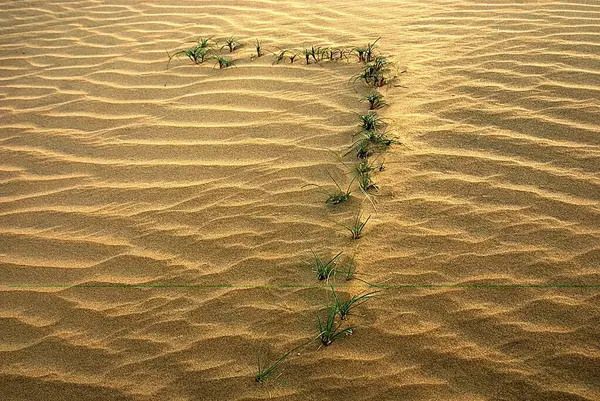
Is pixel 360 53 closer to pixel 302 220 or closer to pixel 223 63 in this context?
pixel 223 63

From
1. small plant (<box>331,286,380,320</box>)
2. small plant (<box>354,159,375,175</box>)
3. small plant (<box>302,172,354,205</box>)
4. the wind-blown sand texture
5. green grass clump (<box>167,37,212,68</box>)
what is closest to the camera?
the wind-blown sand texture

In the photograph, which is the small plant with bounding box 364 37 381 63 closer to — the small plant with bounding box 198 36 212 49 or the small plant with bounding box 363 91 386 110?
the small plant with bounding box 363 91 386 110

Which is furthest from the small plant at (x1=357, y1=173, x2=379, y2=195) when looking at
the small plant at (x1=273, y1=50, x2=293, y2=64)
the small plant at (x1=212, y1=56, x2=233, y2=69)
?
the small plant at (x1=212, y1=56, x2=233, y2=69)

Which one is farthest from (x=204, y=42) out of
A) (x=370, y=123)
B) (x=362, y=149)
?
(x=362, y=149)

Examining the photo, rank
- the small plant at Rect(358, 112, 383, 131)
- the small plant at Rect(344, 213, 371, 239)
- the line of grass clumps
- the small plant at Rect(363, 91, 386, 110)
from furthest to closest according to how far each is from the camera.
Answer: the line of grass clumps, the small plant at Rect(363, 91, 386, 110), the small plant at Rect(358, 112, 383, 131), the small plant at Rect(344, 213, 371, 239)

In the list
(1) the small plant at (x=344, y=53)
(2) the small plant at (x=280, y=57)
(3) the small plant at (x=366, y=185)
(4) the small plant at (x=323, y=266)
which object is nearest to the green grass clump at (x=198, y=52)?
(2) the small plant at (x=280, y=57)

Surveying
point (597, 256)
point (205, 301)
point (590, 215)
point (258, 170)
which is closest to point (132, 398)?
point (205, 301)
